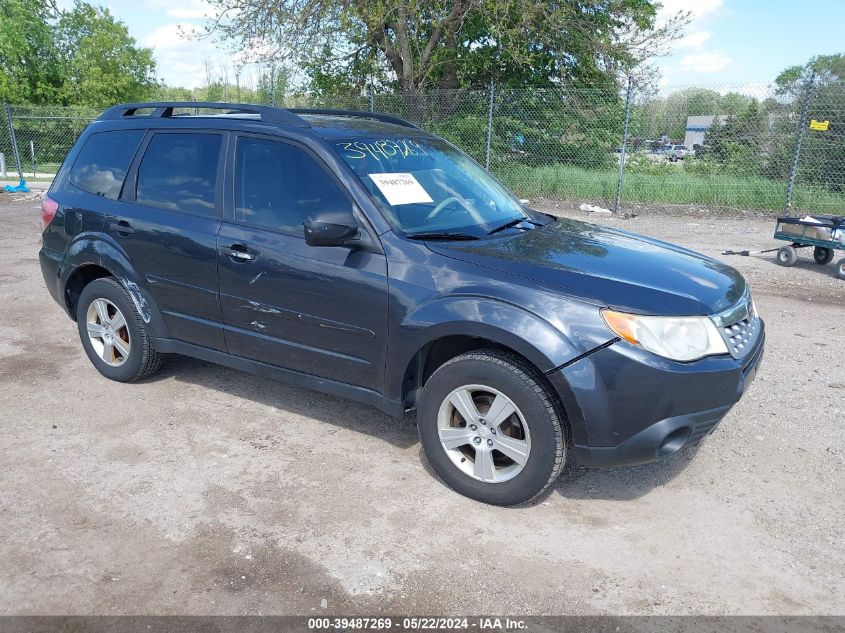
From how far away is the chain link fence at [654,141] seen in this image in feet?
41.9

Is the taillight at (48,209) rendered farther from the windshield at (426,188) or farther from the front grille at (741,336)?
the front grille at (741,336)

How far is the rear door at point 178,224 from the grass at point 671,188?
38.0ft

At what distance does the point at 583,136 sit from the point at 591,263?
492 inches

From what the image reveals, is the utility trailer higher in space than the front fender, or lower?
lower

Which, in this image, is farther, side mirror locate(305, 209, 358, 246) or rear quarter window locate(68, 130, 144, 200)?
rear quarter window locate(68, 130, 144, 200)

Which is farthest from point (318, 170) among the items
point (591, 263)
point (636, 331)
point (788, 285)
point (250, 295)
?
point (788, 285)

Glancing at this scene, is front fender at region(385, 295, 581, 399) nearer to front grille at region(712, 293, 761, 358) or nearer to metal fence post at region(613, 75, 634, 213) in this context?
front grille at region(712, 293, 761, 358)

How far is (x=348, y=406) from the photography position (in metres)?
4.66

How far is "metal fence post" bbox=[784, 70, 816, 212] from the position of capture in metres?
12.5

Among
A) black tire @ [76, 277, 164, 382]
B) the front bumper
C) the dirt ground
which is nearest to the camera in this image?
the dirt ground

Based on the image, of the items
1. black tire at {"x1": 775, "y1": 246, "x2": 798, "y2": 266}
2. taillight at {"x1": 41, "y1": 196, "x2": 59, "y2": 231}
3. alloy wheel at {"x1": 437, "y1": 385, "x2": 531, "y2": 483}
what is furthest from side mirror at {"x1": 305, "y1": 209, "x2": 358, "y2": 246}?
black tire at {"x1": 775, "y1": 246, "x2": 798, "y2": 266}

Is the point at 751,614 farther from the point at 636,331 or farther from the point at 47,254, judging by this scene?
the point at 47,254

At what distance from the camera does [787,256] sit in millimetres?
9023

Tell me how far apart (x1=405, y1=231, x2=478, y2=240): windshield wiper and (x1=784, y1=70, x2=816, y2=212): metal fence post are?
11278 millimetres
